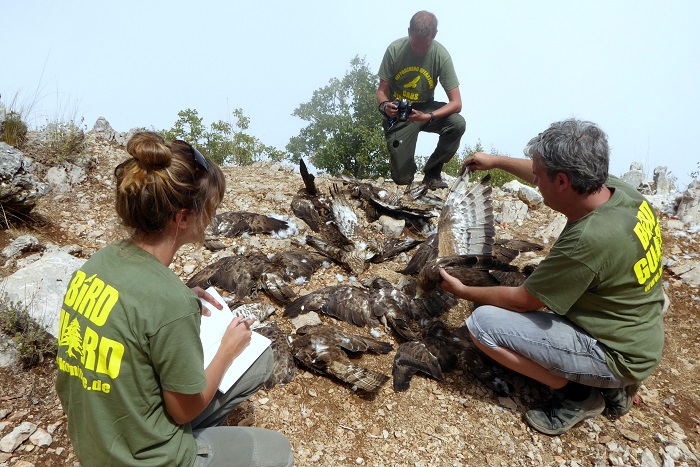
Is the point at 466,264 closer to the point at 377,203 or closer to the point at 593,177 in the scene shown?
the point at 593,177

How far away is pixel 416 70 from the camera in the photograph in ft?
23.2

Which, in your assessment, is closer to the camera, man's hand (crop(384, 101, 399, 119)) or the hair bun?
the hair bun

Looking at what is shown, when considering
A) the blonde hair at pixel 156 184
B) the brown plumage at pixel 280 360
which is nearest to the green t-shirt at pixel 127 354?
the blonde hair at pixel 156 184

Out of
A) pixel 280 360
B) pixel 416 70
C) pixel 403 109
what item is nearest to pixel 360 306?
pixel 280 360

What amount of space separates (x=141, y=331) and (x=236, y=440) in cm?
82

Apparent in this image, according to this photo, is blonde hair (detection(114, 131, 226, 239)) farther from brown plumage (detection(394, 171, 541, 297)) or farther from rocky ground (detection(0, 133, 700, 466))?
brown plumage (detection(394, 171, 541, 297))

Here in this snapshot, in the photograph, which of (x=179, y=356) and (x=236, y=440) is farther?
(x=236, y=440)

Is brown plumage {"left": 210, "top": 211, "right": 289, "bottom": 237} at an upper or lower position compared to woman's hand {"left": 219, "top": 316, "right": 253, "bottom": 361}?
lower

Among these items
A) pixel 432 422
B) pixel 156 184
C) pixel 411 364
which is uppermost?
pixel 156 184

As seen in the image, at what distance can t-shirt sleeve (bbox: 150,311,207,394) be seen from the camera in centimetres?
174

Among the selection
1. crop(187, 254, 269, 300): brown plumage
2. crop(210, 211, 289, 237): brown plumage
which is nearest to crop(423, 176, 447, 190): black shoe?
crop(210, 211, 289, 237): brown plumage

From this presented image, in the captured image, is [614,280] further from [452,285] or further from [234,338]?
[234,338]

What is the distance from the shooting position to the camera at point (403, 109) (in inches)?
268

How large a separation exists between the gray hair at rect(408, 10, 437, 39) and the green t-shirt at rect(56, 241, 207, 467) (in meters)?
5.91
